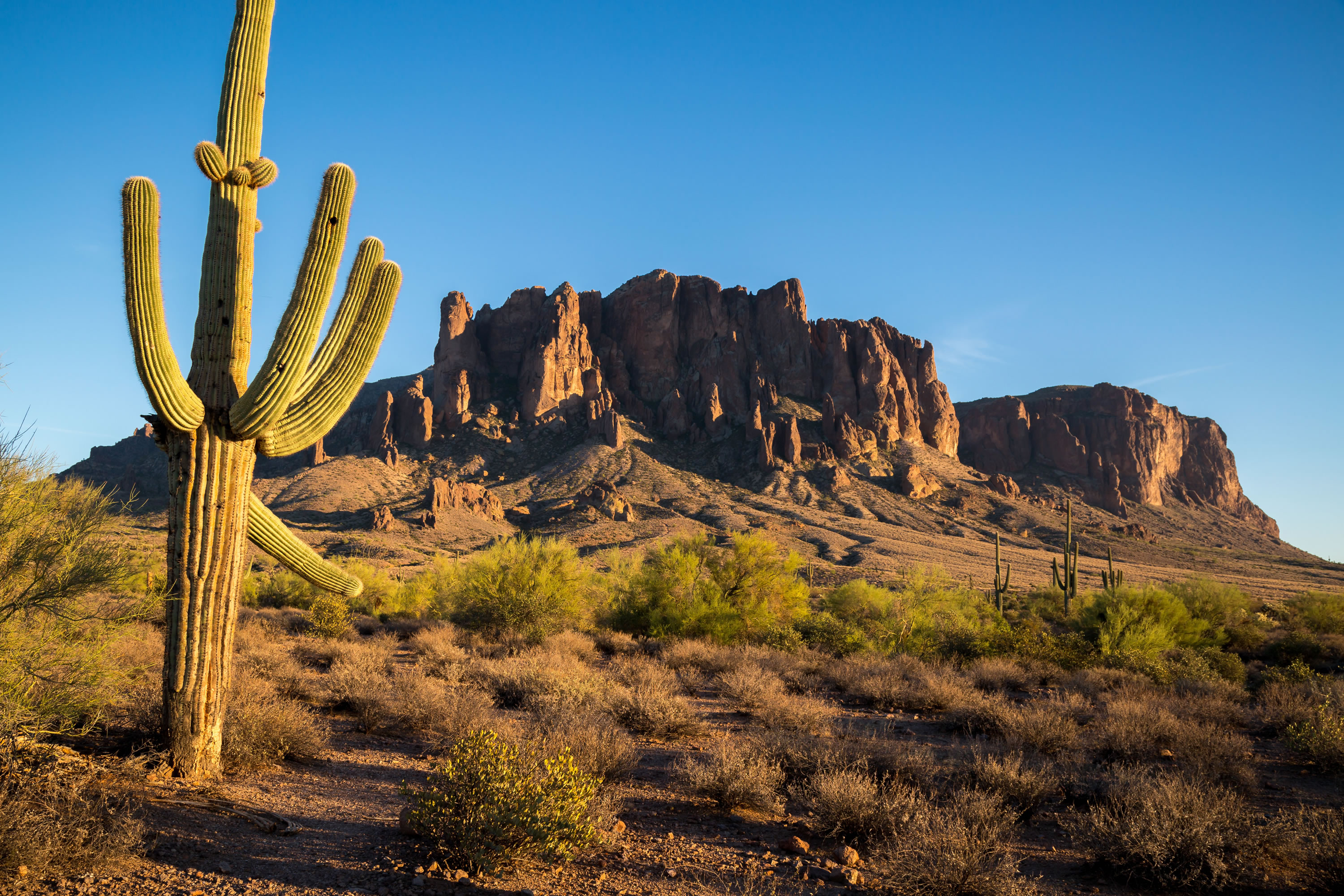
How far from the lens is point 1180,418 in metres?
117

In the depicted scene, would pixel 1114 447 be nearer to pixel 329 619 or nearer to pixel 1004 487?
pixel 1004 487

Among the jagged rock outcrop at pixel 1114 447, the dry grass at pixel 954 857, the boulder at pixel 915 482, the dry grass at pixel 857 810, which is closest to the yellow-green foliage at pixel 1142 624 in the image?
the dry grass at pixel 954 857

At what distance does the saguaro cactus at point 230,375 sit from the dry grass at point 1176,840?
6975 mm

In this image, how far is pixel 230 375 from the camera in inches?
234

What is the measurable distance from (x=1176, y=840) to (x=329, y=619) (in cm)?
1719

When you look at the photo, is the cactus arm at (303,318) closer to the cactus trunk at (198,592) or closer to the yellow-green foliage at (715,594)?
the cactus trunk at (198,592)

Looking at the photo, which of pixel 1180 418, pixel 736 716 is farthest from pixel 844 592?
pixel 1180 418

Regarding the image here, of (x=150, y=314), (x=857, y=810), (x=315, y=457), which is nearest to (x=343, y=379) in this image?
(x=150, y=314)

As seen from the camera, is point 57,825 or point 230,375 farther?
point 230,375

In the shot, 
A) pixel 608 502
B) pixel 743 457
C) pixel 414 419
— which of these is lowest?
pixel 608 502

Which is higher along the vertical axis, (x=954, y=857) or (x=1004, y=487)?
(x=1004, y=487)

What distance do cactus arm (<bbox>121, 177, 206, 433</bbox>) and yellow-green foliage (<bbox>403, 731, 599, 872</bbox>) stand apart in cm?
361

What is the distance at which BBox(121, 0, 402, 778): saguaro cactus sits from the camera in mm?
5633

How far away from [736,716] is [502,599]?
8.98 metres
